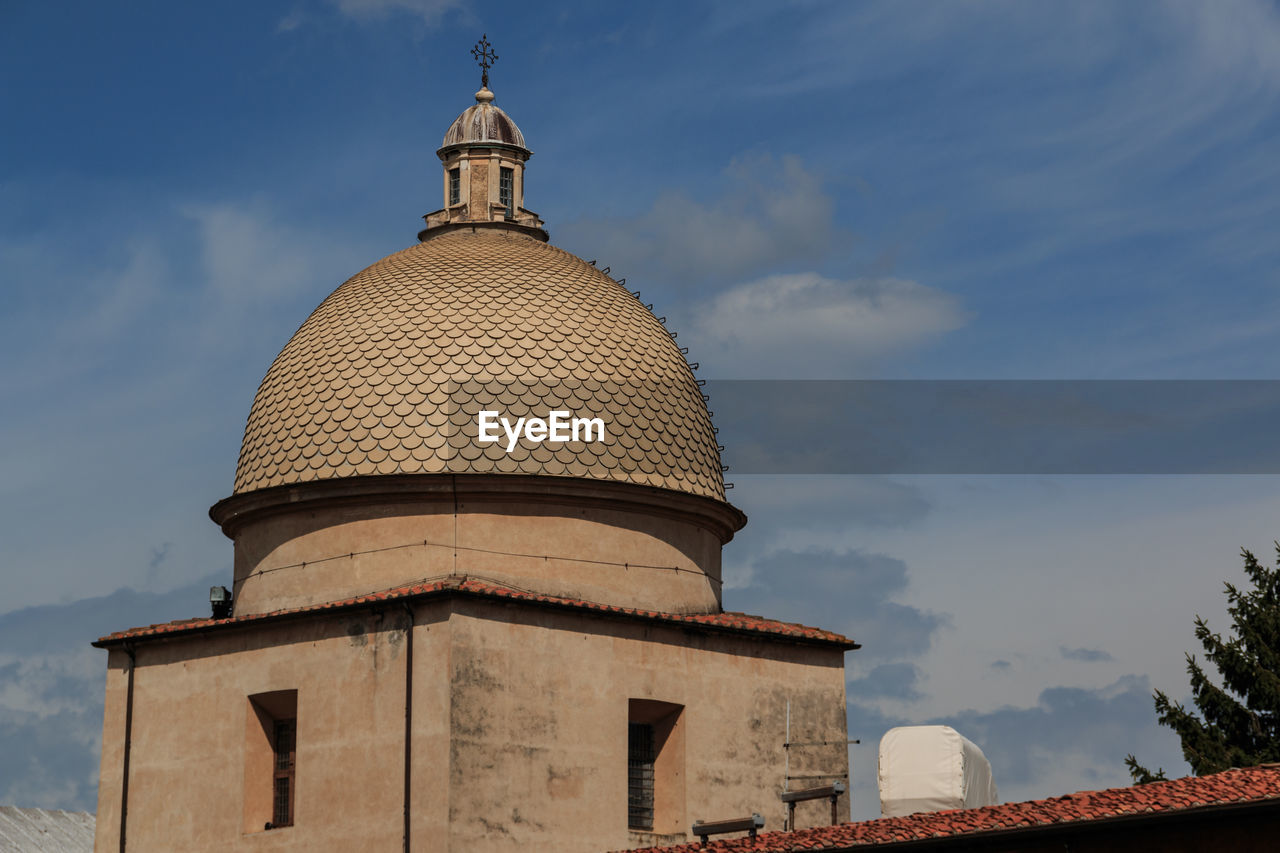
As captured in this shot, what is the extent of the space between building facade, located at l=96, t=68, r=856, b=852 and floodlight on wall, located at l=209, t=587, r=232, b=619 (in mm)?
276

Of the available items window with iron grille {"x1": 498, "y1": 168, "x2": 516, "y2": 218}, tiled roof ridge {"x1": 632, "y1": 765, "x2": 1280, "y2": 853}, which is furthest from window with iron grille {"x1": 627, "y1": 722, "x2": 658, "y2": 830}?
window with iron grille {"x1": 498, "y1": 168, "x2": 516, "y2": 218}

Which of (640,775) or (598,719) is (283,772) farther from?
(640,775)

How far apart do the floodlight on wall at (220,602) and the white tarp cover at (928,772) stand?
1054 centimetres

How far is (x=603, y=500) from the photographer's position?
2792 centimetres

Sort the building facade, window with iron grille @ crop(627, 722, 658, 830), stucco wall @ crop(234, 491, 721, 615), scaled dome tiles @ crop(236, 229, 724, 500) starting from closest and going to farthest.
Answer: the building facade, window with iron grille @ crop(627, 722, 658, 830), stucco wall @ crop(234, 491, 721, 615), scaled dome tiles @ crop(236, 229, 724, 500)

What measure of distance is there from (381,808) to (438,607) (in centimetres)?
268

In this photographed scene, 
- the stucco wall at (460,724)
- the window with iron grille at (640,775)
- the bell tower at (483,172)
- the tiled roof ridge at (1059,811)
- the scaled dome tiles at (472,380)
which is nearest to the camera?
the tiled roof ridge at (1059,811)

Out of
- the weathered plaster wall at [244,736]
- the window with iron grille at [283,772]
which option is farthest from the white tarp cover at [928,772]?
the window with iron grille at [283,772]

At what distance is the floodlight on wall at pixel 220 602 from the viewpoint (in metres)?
28.9

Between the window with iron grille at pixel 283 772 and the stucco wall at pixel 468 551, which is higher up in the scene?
the stucco wall at pixel 468 551

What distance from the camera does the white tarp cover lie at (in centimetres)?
2344

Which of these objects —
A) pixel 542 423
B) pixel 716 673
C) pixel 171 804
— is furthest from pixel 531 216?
pixel 171 804

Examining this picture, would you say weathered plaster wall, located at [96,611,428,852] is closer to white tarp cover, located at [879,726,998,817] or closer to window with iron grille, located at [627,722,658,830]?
window with iron grille, located at [627,722,658,830]

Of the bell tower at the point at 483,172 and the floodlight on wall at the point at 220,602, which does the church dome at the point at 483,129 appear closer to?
the bell tower at the point at 483,172
